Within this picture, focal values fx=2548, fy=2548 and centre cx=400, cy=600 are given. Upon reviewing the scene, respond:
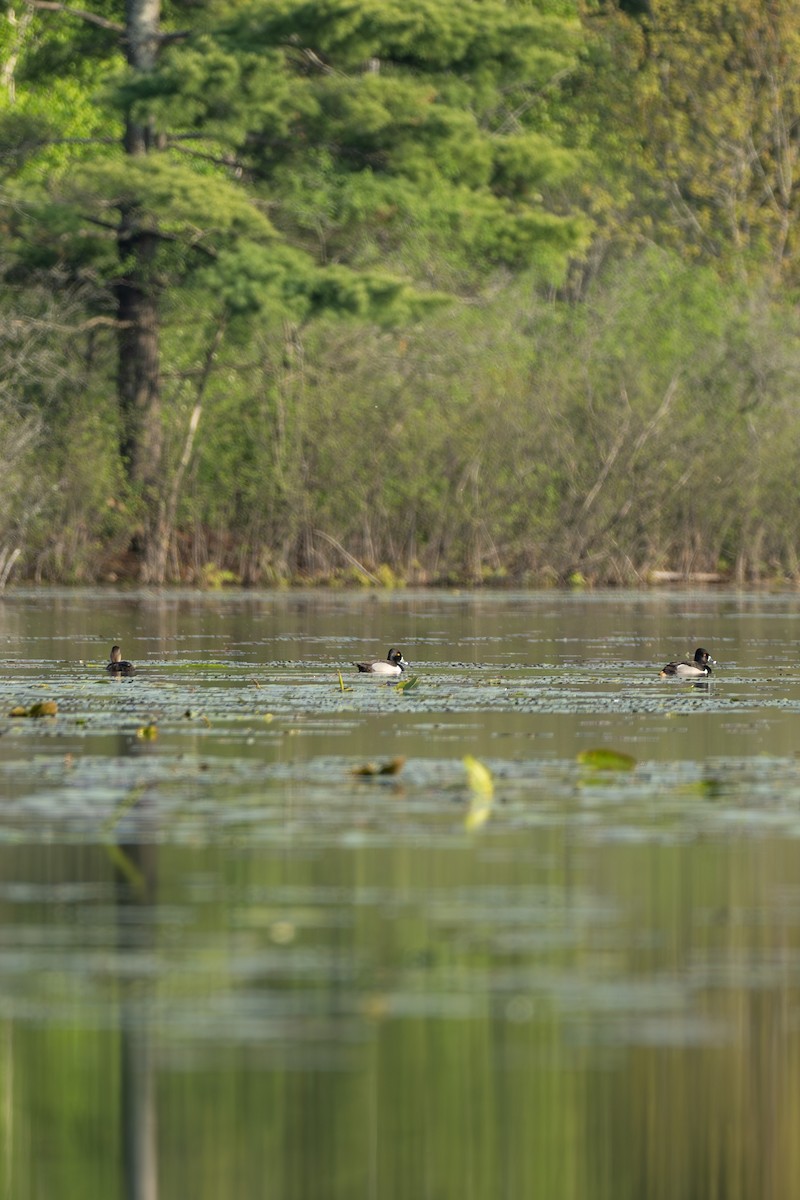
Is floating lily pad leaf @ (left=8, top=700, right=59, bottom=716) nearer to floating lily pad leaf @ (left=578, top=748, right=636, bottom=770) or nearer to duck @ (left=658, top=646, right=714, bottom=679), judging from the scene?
floating lily pad leaf @ (left=578, top=748, right=636, bottom=770)

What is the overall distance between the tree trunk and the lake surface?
2303cm

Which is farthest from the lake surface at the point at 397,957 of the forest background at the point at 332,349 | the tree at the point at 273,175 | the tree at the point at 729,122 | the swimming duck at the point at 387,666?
the tree at the point at 729,122

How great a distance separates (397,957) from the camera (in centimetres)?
655

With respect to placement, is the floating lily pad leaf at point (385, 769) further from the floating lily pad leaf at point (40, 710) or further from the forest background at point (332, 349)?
the forest background at point (332, 349)

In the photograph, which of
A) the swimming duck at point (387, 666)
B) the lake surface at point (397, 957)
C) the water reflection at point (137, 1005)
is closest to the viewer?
the water reflection at point (137, 1005)

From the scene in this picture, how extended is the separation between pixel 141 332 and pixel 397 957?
3136 cm

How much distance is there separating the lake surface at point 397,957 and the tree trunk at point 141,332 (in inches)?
907

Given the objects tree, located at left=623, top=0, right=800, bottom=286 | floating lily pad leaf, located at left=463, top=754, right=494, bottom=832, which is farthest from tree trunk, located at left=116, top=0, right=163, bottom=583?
floating lily pad leaf, located at left=463, top=754, right=494, bottom=832

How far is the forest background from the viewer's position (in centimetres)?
3447

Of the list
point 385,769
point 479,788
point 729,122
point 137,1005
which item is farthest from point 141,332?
point 137,1005

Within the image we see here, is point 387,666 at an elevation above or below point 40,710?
above

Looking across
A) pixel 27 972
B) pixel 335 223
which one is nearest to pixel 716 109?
pixel 335 223

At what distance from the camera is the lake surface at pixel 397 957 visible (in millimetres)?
4961

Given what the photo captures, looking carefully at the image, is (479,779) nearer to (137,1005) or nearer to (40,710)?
(137,1005)
